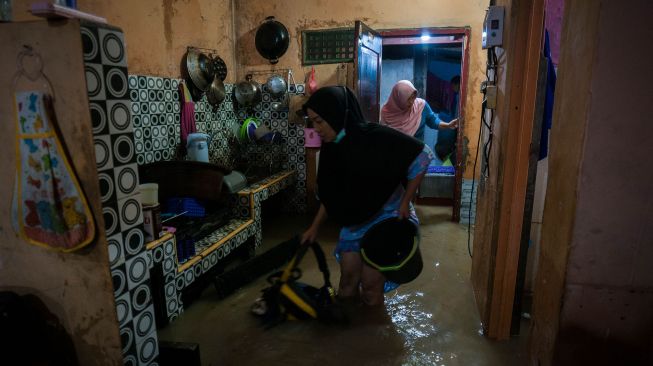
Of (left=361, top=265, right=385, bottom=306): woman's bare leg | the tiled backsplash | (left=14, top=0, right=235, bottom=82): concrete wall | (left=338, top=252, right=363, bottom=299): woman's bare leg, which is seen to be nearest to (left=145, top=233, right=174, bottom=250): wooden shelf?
the tiled backsplash

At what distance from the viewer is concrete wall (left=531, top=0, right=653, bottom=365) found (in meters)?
1.04

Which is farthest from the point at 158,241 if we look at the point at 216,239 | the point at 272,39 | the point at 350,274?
the point at 272,39

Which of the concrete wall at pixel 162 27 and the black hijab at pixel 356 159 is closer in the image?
the black hijab at pixel 356 159

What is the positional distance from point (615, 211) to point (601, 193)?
0.07 metres

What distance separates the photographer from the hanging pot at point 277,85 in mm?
4904

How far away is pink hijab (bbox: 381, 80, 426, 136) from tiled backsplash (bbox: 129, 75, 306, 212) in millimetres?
1194

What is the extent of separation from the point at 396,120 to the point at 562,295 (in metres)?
3.53

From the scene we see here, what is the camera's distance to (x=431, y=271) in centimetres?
343

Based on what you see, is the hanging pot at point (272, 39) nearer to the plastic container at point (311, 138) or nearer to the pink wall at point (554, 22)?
the plastic container at point (311, 138)

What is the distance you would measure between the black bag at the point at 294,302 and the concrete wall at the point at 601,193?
1.48 meters

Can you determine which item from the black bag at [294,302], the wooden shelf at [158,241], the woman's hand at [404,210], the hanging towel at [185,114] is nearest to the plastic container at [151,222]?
the wooden shelf at [158,241]

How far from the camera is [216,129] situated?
4.47 meters

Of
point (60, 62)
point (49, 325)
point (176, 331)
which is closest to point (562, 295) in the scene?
point (60, 62)

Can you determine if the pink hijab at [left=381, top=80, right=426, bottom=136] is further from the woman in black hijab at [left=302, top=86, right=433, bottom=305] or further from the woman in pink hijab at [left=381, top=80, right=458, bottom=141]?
the woman in black hijab at [left=302, top=86, right=433, bottom=305]
